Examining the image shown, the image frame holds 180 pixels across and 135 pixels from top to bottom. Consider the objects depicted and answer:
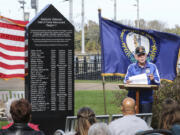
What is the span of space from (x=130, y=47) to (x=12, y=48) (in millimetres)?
2578

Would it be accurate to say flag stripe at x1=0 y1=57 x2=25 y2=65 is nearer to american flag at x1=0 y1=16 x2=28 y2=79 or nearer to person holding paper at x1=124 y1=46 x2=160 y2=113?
american flag at x1=0 y1=16 x2=28 y2=79

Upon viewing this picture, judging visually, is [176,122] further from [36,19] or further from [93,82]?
[93,82]

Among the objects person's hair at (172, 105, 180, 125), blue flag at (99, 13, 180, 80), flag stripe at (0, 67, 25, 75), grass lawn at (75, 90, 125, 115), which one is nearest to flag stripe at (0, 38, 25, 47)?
flag stripe at (0, 67, 25, 75)

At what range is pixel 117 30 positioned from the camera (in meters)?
8.62

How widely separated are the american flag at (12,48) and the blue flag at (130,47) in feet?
5.73

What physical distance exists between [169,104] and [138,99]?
3.28 m

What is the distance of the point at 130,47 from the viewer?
8.57 metres

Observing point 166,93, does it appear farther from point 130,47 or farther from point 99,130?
point 99,130

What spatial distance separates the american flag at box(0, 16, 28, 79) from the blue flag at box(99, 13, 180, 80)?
68.8 inches

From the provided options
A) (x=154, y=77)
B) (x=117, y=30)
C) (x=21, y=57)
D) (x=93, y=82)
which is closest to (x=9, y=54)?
(x=21, y=57)

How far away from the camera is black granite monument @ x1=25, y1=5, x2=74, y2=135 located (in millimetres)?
7508

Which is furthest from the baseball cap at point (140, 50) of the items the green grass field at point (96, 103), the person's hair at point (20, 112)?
the green grass field at point (96, 103)

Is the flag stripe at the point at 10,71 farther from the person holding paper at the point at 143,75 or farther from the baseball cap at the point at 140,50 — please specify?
the baseball cap at the point at 140,50

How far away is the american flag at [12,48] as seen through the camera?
320 inches
